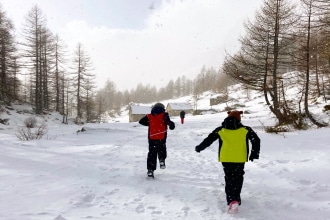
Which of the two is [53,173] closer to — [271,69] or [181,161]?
[181,161]

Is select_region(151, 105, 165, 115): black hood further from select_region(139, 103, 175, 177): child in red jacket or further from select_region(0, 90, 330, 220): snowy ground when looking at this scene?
select_region(0, 90, 330, 220): snowy ground

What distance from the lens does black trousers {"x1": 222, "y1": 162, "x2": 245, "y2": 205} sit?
4.74m

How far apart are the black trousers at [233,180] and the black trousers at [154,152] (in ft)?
8.22

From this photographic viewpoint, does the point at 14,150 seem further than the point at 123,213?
Yes

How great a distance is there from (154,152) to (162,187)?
1.28 meters

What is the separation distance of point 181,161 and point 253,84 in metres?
11.3

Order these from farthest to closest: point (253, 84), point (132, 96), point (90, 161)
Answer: point (132, 96) < point (253, 84) < point (90, 161)

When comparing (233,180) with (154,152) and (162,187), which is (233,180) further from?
(154,152)

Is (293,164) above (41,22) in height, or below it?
below

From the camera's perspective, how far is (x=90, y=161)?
29.7 feet

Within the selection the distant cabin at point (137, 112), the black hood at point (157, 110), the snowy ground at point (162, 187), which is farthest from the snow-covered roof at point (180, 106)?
the black hood at point (157, 110)

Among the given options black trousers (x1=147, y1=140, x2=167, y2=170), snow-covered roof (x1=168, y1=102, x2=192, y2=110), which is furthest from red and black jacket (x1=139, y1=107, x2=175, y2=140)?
snow-covered roof (x1=168, y1=102, x2=192, y2=110)

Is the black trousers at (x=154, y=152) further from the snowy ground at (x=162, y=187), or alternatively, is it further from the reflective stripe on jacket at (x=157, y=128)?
the snowy ground at (x=162, y=187)

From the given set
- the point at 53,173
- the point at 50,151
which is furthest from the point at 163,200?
the point at 50,151
